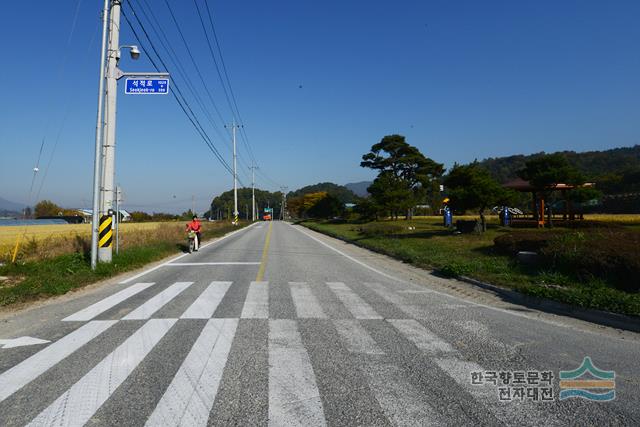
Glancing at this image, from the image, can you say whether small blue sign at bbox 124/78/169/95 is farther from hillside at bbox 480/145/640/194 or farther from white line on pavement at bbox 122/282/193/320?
hillside at bbox 480/145/640/194

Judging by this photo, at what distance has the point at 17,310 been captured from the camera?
775cm

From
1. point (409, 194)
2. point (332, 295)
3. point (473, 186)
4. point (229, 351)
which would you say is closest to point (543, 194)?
point (473, 186)

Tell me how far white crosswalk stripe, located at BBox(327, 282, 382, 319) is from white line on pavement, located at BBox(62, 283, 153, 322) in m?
4.47

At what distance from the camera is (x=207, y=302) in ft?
26.5

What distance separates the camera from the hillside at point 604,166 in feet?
236

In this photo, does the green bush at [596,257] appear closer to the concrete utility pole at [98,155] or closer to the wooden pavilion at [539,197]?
the concrete utility pole at [98,155]

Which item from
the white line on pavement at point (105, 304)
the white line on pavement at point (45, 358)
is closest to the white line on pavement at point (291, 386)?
the white line on pavement at point (45, 358)

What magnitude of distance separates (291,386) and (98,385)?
193cm

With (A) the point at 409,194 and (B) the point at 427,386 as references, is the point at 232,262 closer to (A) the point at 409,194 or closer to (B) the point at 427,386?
(B) the point at 427,386

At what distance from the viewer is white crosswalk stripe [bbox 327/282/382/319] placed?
7.10m

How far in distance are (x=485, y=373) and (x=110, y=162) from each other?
13.1 metres

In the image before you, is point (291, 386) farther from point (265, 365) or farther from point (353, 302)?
point (353, 302)

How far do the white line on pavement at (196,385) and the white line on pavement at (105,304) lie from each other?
106 inches

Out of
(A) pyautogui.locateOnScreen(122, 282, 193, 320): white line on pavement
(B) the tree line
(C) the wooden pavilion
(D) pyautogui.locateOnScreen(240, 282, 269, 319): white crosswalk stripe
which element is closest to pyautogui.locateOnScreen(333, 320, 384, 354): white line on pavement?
(D) pyautogui.locateOnScreen(240, 282, 269, 319): white crosswalk stripe
